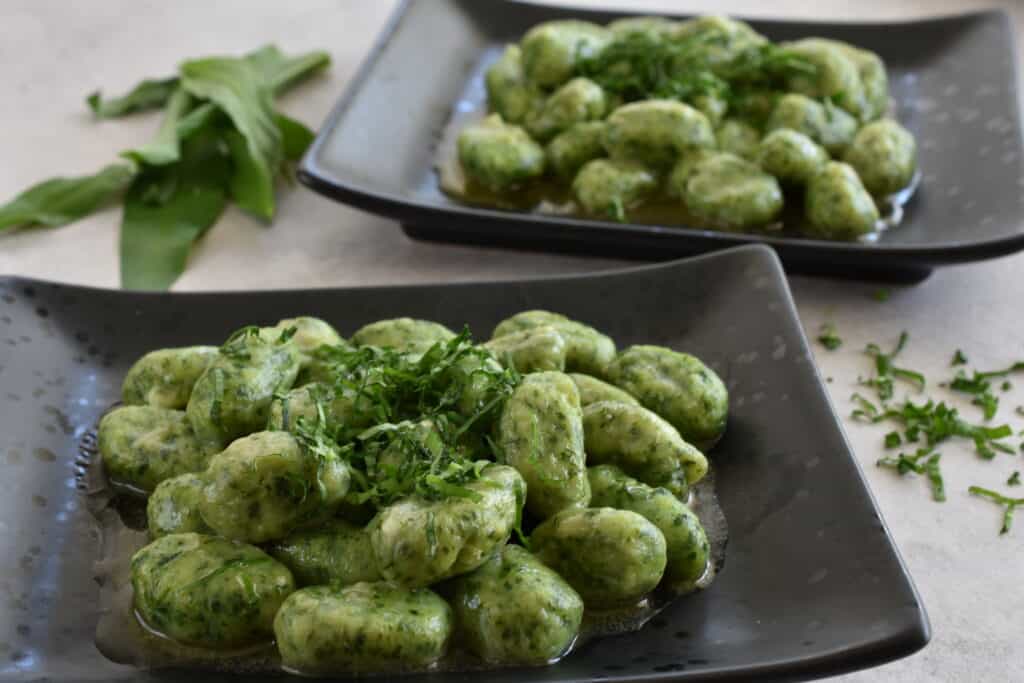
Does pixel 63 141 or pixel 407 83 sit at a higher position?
pixel 407 83

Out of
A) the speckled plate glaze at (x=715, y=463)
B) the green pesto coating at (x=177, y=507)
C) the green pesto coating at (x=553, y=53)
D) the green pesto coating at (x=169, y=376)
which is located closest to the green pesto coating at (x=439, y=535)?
the speckled plate glaze at (x=715, y=463)

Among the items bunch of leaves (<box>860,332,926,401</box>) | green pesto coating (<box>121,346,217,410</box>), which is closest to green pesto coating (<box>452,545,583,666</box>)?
green pesto coating (<box>121,346,217,410</box>)

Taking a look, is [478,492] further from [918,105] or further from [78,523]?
[918,105]

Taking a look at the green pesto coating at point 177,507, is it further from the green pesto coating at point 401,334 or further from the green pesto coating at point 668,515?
the green pesto coating at point 668,515

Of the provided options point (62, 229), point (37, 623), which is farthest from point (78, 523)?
point (62, 229)

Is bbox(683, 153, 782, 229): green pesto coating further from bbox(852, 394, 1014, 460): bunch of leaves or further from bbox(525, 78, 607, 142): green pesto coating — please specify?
bbox(852, 394, 1014, 460): bunch of leaves

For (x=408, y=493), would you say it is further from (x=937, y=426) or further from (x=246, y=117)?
A: (x=246, y=117)

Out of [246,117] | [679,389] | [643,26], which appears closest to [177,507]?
[679,389]
